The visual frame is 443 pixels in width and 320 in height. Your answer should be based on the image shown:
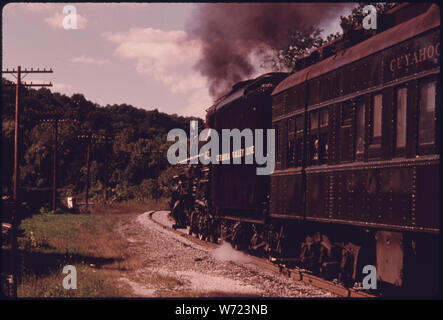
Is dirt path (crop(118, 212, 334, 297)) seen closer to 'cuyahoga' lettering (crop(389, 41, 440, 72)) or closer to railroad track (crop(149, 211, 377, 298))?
railroad track (crop(149, 211, 377, 298))

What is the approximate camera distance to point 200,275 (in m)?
13.4

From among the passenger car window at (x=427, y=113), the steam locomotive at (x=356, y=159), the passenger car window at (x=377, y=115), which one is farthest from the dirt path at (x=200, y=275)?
the passenger car window at (x=427, y=113)

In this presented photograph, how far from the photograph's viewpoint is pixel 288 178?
12789 mm

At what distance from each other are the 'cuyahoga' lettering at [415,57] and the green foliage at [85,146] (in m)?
14.9

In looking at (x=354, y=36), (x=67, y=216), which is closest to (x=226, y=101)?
(x=354, y=36)

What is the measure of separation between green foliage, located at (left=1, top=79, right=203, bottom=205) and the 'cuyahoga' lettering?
1494 centimetres

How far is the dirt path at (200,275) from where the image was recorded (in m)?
11.0

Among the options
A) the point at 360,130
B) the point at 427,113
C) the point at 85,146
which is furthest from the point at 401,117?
the point at 85,146

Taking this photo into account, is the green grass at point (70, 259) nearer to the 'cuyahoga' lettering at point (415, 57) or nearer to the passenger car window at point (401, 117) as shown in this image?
the passenger car window at point (401, 117)

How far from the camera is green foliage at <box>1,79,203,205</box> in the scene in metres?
28.1

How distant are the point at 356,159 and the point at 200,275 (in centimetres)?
534

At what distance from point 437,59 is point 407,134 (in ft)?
3.90

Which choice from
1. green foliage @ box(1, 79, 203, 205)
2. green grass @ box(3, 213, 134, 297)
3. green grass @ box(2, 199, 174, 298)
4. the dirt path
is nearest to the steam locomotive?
the dirt path

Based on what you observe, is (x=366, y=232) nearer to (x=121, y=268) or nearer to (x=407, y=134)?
(x=407, y=134)
